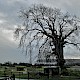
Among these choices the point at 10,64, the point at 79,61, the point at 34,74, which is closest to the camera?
the point at 34,74

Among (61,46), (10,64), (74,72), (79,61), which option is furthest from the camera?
(79,61)

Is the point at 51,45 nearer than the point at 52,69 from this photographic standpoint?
No

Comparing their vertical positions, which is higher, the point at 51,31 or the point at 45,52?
the point at 51,31

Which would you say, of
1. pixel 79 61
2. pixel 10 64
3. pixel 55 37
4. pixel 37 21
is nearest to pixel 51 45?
pixel 55 37

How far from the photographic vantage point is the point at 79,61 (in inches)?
3285

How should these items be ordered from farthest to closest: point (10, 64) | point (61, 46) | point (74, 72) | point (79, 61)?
point (79, 61)
point (10, 64)
point (61, 46)
point (74, 72)

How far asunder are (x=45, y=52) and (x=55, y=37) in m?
3.37

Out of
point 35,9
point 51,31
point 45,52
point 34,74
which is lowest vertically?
point 34,74

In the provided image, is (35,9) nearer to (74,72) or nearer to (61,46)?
(61,46)

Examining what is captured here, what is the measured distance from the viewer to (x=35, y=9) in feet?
179

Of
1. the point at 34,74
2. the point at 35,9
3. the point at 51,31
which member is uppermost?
the point at 35,9

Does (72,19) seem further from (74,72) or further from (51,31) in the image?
(74,72)

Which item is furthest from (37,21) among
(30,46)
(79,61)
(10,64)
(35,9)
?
(79,61)

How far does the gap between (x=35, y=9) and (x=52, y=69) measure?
13.7 metres
